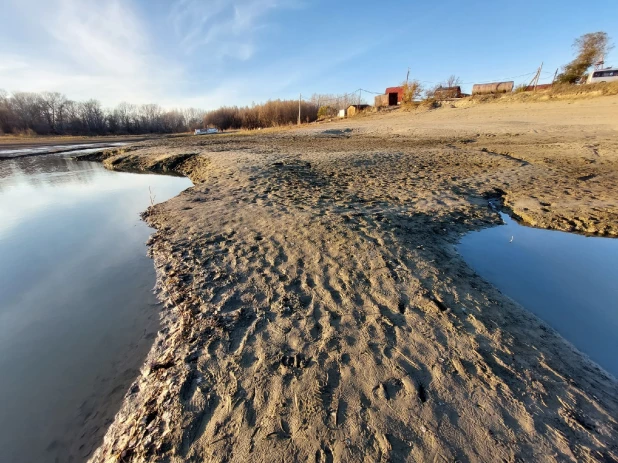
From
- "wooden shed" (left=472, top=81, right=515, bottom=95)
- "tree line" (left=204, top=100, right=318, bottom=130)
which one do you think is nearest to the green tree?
"wooden shed" (left=472, top=81, right=515, bottom=95)

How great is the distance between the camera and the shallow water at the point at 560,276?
2664 mm

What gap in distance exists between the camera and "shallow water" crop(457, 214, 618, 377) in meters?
2.66

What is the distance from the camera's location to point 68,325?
292cm

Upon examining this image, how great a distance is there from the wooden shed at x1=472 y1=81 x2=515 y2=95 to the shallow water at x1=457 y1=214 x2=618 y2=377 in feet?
98.3

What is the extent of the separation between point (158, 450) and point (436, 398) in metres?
1.67

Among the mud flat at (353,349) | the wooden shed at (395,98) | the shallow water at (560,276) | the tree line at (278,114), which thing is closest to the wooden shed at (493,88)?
the wooden shed at (395,98)

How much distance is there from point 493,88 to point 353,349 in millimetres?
34419

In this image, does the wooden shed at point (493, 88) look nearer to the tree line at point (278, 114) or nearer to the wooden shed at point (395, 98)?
the wooden shed at point (395, 98)

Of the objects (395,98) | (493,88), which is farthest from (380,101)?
(493,88)

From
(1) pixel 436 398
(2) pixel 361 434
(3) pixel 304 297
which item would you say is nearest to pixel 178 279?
(3) pixel 304 297

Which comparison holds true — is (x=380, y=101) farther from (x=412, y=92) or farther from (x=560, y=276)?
(x=560, y=276)

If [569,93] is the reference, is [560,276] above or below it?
below

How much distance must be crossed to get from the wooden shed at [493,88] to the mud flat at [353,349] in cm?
2843

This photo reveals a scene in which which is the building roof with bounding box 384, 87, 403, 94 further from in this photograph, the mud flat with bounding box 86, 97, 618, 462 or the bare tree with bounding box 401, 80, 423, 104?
the mud flat with bounding box 86, 97, 618, 462
